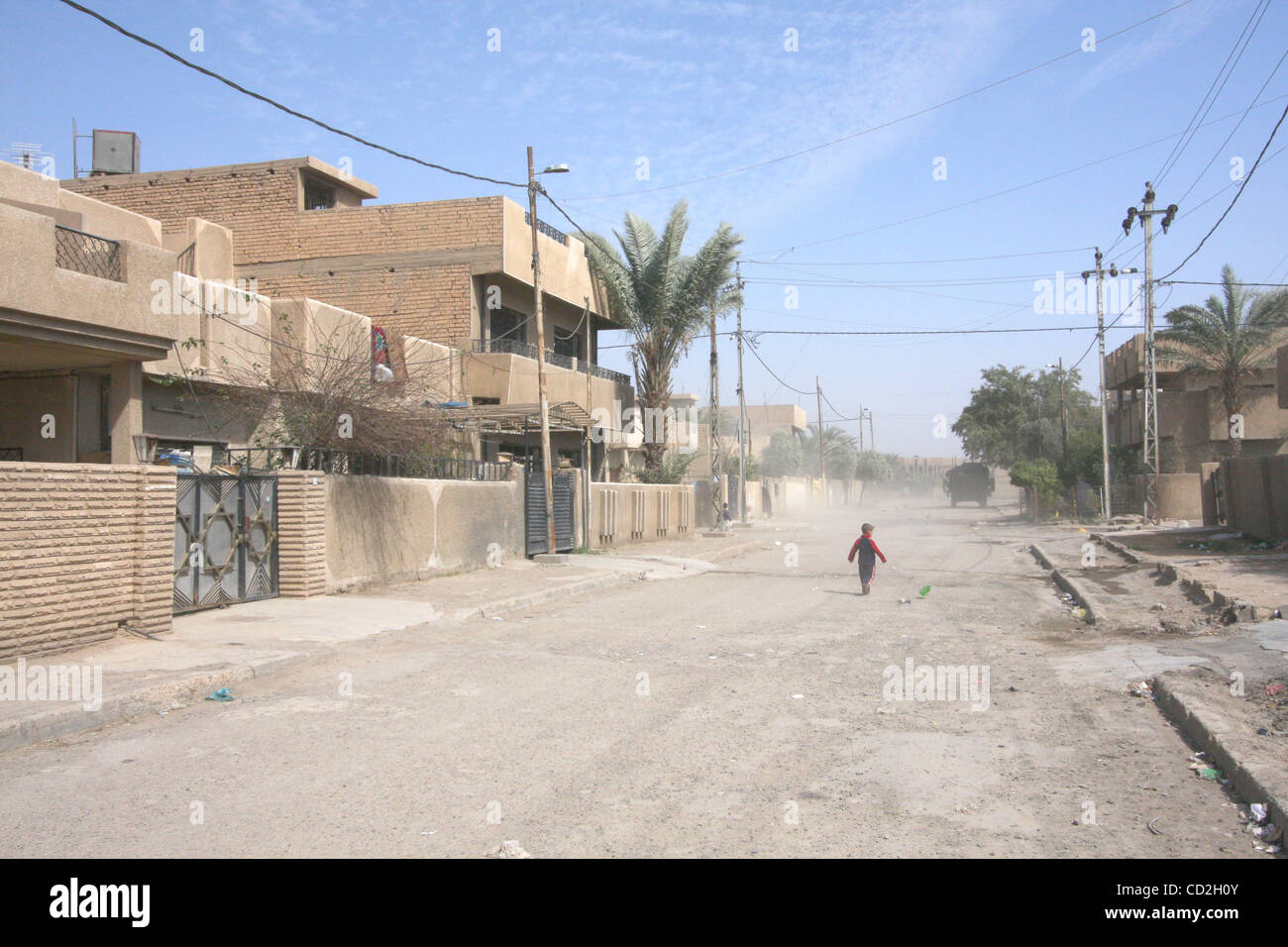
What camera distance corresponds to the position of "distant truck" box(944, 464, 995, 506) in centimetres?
7181

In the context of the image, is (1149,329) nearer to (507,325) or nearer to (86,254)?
(507,325)

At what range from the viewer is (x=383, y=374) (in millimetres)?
15500

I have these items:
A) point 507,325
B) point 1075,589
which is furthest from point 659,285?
point 1075,589

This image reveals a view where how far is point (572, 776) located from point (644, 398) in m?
27.9

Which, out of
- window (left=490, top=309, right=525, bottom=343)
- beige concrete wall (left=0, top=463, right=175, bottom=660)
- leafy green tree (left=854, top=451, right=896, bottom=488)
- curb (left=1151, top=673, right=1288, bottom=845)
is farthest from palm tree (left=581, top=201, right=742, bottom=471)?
leafy green tree (left=854, top=451, right=896, bottom=488)

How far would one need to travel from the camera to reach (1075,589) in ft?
52.2

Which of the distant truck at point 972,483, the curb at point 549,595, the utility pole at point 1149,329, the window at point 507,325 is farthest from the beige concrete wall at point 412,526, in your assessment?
the distant truck at point 972,483

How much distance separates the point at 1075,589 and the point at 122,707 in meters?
14.1

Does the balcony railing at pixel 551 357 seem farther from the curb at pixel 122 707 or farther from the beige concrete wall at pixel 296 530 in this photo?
the curb at pixel 122 707

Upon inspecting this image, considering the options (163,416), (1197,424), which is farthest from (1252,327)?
(163,416)

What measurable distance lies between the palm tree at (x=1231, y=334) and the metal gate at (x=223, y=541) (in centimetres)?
3598

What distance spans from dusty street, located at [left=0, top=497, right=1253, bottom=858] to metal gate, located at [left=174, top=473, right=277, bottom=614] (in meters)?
2.86

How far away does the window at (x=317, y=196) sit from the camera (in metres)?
26.9

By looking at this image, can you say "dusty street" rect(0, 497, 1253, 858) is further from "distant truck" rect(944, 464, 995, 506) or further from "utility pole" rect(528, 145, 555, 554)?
"distant truck" rect(944, 464, 995, 506)
